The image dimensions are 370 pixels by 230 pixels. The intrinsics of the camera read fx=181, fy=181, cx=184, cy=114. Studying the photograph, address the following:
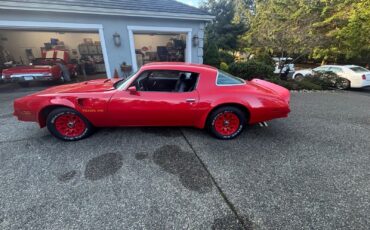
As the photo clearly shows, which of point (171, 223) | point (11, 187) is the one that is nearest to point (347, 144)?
point (171, 223)

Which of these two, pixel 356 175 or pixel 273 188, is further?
pixel 356 175

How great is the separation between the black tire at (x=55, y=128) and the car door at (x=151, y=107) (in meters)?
0.46

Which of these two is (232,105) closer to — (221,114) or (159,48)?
(221,114)

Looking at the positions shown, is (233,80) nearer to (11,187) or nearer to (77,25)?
(11,187)

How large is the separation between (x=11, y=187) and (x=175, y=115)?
7.00 ft

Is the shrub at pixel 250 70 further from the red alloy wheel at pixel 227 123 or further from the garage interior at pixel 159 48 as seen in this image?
the red alloy wheel at pixel 227 123

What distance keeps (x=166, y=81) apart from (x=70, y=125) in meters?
1.83

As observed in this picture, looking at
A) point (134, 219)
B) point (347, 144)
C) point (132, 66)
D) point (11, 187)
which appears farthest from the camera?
point (132, 66)

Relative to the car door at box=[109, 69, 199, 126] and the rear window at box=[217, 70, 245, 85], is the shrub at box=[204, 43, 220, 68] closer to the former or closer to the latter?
the rear window at box=[217, 70, 245, 85]

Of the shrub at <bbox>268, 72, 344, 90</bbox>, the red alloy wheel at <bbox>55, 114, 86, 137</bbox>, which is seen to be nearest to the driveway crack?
the red alloy wheel at <bbox>55, 114, 86, 137</bbox>

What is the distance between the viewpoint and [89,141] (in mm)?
2943

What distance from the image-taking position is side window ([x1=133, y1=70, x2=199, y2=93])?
2.96 m

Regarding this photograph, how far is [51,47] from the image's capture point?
12.1m

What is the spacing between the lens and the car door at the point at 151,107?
2.73 m
